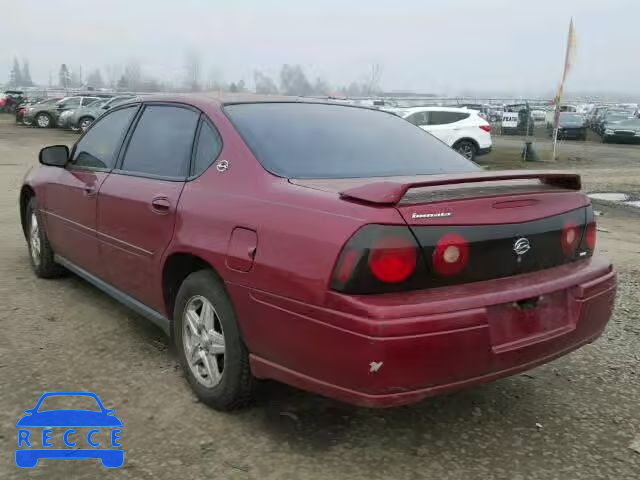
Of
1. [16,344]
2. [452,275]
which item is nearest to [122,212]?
[16,344]

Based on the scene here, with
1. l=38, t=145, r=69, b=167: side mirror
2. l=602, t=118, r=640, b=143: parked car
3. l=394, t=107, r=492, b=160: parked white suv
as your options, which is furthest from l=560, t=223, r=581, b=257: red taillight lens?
l=602, t=118, r=640, b=143: parked car

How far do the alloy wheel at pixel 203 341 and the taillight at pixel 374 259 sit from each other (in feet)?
2.77

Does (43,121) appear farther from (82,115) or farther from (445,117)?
(445,117)

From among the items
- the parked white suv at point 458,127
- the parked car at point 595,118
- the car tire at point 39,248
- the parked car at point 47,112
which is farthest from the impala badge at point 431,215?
the parked car at point 595,118

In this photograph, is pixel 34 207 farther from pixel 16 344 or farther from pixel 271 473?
pixel 271 473

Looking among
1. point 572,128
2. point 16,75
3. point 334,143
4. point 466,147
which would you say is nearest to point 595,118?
point 572,128

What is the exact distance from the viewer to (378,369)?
2.20m

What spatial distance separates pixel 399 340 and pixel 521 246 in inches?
28.7

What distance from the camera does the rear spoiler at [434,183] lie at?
2.29 m

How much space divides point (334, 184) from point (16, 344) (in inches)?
90.5

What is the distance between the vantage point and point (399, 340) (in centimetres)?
219

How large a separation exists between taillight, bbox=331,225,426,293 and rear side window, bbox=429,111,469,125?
16492mm

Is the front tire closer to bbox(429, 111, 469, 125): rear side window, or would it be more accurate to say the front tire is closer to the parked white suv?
the parked white suv

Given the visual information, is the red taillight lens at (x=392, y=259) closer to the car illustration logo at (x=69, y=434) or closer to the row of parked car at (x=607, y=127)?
the car illustration logo at (x=69, y=434)
